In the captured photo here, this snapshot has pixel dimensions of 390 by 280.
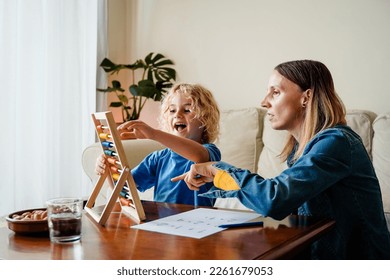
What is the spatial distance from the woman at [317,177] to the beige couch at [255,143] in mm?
1132

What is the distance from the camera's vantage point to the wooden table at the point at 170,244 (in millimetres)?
870

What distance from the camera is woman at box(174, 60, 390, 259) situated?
109 centimetres

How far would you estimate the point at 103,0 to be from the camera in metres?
3.84

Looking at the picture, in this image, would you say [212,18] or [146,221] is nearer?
[146,221]

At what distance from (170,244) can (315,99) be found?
634 mm

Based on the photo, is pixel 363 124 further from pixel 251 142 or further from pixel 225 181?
pixel 225 181

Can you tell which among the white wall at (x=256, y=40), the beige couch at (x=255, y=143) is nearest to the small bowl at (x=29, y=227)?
the beige couch at (x=255, y=143)

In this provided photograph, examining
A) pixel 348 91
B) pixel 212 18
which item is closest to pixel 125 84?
pixel 212 18

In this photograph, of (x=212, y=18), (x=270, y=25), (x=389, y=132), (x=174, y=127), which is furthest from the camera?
(x=212, y=18)

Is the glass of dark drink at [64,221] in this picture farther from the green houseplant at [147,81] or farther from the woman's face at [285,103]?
the green houseplant at [147,81]

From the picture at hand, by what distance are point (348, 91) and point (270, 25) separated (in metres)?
0.74

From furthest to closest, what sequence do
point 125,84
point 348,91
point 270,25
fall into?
point 125,84, point 270,25, point 348,91

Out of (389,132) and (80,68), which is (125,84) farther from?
(389,132)

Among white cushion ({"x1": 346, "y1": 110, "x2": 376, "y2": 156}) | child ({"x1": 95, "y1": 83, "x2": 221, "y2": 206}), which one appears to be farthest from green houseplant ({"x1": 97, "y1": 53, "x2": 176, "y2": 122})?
child ({"x1": 95, "y1": 83, "x2": 221, "y2": 206})
